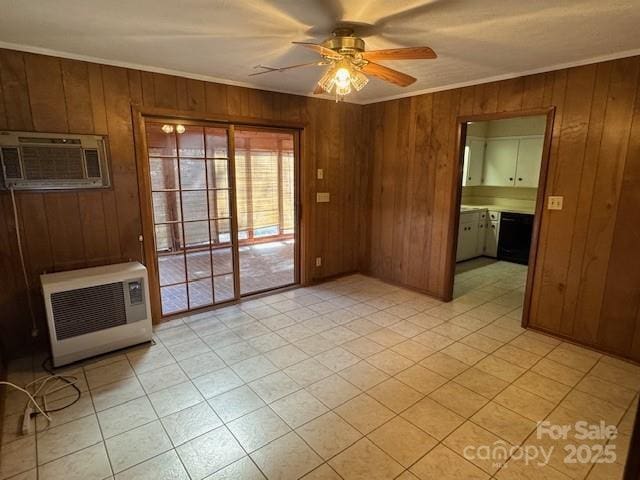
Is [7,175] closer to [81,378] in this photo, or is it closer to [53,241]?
[53,241]

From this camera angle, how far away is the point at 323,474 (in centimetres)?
176

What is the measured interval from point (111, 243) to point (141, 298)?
0.61m

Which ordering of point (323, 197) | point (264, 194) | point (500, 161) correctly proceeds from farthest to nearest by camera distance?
point (264, 194), point (500, 161), point (323, 197)

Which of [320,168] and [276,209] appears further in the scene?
[276,209]

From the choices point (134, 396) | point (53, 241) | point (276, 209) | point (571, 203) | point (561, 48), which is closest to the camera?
point (134, 396)

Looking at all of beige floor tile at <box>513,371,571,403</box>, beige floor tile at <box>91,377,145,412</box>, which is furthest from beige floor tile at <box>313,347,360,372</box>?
beige floor tile at <box>91,377,145,412</box>

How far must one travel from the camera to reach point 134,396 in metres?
2.36

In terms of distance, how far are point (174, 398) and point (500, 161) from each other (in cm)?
588

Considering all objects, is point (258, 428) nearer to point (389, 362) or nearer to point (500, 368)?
point (389, 362)

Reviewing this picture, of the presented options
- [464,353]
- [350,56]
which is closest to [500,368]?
[464,353]

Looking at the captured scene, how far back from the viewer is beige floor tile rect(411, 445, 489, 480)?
1756mm

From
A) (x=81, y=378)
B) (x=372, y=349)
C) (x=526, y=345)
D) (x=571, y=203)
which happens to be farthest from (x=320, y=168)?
(x=81, y=378)

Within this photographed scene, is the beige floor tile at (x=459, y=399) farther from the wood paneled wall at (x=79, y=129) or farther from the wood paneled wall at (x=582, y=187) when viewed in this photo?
the wood paneled wall at (x=79, y=129)

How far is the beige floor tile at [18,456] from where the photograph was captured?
178cm
